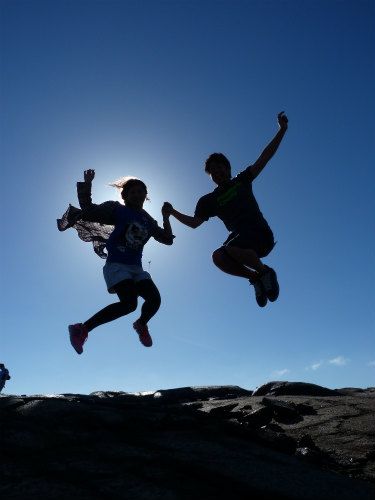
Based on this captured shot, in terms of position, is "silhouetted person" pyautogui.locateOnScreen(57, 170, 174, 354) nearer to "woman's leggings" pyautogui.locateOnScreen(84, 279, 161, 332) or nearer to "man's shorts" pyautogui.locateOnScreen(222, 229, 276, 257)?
"woman's leggings" pyautogui.locateOnScreen(84, 279, 161, 332)

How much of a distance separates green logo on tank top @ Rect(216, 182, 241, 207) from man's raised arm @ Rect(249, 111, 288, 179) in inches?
13.2

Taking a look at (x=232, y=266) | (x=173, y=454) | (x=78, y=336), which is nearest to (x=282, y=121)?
(x=232, y=266)

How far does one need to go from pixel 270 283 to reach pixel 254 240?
1.82ft

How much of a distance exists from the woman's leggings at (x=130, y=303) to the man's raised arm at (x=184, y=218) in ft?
3.52

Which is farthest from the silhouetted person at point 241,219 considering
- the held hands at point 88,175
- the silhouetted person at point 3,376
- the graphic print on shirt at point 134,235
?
the silhouetted person at point 3,376

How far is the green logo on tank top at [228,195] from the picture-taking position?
5.60m

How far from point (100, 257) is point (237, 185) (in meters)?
2.05

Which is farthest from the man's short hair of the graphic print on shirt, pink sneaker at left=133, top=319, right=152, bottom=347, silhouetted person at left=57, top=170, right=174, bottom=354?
pink sneaker at left=133, top=319, right=152, bottom=347

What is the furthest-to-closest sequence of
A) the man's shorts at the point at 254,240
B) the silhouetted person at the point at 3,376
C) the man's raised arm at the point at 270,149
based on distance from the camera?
the silhouetted person at the point at 3,376 < the man's raised arm at the point at 270,149 < the man's shorts at the point at 254,240

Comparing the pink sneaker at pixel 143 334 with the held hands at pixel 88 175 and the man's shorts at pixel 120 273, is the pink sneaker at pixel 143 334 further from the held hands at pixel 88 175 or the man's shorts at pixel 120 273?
the held hands at pixel 88 175

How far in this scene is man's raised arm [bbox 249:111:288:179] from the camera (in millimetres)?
5793

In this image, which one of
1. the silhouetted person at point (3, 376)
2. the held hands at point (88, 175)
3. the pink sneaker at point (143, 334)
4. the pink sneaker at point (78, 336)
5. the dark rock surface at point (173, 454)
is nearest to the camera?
the dark rock surface at point (173, 454)

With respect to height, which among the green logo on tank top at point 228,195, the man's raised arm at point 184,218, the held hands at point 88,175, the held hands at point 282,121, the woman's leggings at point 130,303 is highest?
the held hands at point 282,121

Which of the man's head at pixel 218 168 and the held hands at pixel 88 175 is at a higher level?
the man's head at pixel 218 168
